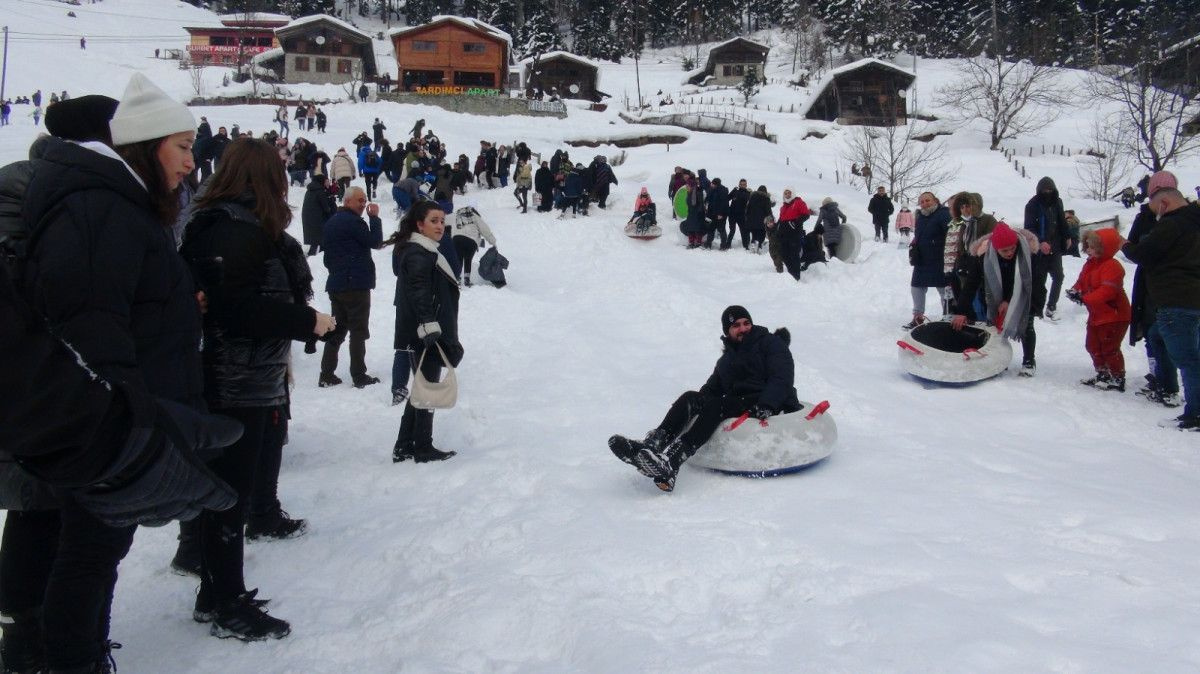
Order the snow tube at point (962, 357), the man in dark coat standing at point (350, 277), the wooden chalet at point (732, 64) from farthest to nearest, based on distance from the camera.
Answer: the wooden chalet at point (732, 64) → the snow tube at point (962, 357) → the man in dark coat standing at point (350, 277)

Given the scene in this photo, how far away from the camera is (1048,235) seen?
31.9ft

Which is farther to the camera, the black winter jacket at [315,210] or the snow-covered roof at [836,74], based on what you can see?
the snow-covered roof at [836,74]

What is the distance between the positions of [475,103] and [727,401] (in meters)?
41.6

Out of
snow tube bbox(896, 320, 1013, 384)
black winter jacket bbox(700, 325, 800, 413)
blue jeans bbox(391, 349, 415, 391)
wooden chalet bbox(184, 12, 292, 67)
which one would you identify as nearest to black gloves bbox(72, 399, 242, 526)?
black winter jacket bbox(700, 325, 800, 413)

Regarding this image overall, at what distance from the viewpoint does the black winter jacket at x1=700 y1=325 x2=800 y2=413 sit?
5.31m

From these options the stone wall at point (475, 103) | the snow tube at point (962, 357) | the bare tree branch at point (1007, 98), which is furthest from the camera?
the bare tree branch at point (1007, 98)

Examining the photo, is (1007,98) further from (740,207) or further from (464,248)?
(464,248)


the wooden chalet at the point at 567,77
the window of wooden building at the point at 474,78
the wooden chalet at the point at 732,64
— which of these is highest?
the wooden chalet at the point at 732,64

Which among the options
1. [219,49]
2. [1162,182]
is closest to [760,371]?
[1162,182]

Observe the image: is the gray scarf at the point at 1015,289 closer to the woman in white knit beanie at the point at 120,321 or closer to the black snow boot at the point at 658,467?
the black snow boot at the point at 658,467

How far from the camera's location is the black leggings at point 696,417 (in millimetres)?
5078

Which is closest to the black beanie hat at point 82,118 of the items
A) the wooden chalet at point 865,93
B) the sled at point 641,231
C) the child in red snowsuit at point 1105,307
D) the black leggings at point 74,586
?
the black leggings at point 74,586

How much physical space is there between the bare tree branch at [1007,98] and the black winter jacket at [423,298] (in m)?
46.2

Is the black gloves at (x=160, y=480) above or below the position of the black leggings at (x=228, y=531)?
above
